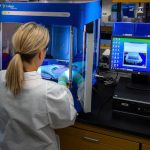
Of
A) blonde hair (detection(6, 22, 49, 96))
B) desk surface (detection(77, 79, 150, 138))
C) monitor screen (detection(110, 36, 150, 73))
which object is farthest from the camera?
monitor screen (detection(110, 36, 150, 73))

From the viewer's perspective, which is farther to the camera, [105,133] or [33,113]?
[105,133]

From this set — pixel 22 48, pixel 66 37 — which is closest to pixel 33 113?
pixel 22 48

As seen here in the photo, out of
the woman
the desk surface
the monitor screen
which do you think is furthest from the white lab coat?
the monitor screen

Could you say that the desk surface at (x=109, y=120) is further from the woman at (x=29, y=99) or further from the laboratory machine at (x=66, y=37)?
the woman at (x=29, y=99)

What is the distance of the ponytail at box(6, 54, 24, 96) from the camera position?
121 cm

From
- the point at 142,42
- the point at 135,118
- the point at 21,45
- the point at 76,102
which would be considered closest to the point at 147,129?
the point at 135,118

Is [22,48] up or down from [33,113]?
up

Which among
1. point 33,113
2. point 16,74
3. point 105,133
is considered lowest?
point 105,133

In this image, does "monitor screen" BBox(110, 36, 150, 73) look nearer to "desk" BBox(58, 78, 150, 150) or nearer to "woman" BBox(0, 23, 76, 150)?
"desk" BBox(58, 78, 150, 150)

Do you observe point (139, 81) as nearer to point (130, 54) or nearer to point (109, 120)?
point (130, 54)

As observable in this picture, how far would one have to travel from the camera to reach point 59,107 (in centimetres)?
127

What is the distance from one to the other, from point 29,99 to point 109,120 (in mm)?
550

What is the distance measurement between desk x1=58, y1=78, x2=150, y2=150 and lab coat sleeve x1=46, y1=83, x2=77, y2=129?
256 mm

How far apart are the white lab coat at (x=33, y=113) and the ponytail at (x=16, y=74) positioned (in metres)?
0.03
